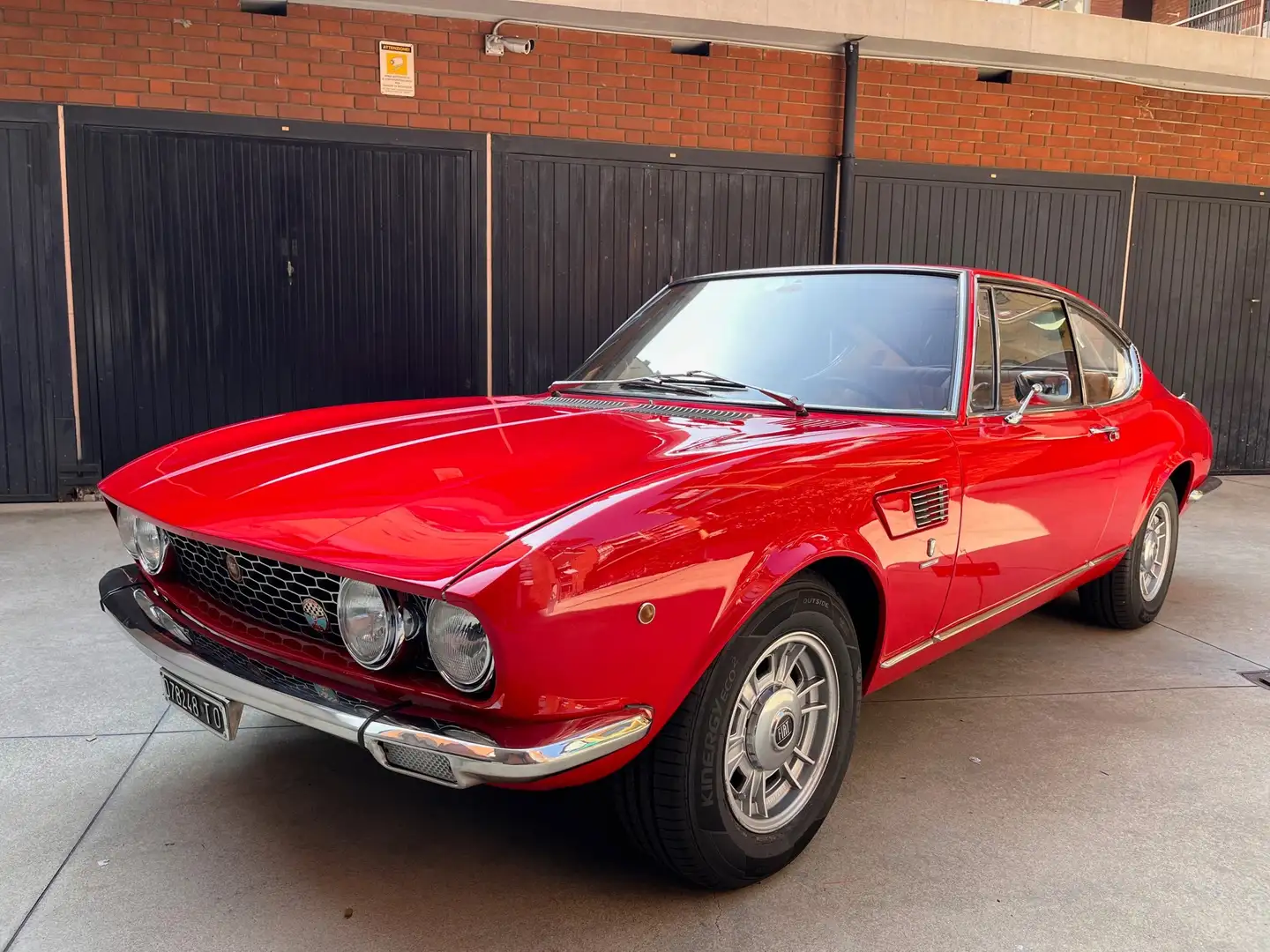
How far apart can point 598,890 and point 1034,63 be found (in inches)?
315

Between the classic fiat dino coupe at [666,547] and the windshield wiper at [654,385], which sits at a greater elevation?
the windshield wiper at [654,385]

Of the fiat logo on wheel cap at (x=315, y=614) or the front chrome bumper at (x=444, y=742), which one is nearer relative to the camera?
the front chrome bumper at (x=444, y=742)

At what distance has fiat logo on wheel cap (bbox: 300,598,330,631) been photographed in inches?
78.5

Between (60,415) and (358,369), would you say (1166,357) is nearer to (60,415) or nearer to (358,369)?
(358,369)

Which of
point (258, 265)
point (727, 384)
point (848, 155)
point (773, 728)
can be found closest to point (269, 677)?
point (773, 728)

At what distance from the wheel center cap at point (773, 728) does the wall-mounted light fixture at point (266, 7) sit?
6360 mm

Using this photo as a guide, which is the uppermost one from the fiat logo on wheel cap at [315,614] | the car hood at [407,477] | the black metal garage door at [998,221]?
the black metal garage door at [998,221]

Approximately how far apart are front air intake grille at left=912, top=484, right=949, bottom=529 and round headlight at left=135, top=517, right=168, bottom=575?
77.8 inches

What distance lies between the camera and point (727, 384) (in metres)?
2.91

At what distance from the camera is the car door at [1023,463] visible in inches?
108

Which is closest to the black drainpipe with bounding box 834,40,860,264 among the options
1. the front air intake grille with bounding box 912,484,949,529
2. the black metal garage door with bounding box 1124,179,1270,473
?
the black metal garage door with bounding box 1124,179,1270,473

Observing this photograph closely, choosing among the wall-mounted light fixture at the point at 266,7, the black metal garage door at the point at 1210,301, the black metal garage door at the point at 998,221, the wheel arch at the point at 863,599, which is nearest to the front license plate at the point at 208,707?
the wheel arch at the point at 863,599

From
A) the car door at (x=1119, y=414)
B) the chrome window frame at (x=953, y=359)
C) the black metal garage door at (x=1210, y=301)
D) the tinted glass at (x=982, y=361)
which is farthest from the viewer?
the black metal garage door at (x=1210, y=301)

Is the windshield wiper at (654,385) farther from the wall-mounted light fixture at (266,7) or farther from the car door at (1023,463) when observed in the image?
the wall-mounted light fixture at (266,7)
